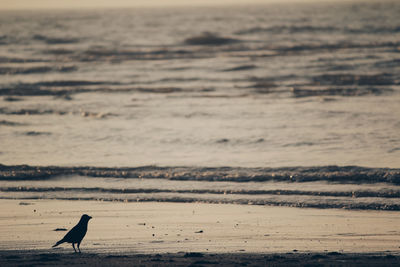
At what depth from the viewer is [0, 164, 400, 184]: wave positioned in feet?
38.0

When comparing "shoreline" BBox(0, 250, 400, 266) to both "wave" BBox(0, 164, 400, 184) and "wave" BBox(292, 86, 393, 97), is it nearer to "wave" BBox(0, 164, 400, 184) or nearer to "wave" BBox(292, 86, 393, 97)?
"wave" BBox(0, 164, 400, 184)

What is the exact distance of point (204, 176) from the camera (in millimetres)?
12141

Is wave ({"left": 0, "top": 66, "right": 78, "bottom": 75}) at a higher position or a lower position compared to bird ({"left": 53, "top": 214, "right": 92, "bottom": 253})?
lower

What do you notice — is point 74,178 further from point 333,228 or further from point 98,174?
point 333,228

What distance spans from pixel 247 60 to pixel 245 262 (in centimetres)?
3312

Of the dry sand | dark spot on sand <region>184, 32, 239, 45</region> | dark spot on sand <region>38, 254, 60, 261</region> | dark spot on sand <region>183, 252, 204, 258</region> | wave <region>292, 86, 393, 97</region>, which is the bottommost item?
wave <region>292, 86, 393, 97</region>

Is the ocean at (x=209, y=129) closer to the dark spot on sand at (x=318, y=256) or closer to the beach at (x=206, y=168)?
the beach at (x=206, y=168)

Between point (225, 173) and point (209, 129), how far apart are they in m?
5.12

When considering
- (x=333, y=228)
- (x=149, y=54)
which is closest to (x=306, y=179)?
(x=333, y=228)

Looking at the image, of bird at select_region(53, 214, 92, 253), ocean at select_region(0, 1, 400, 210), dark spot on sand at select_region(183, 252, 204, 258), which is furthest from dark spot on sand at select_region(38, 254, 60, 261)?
ocean at select_region(0, 1, 400, 210)

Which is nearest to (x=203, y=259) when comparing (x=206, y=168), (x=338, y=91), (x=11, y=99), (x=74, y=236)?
(x=74, y=236)

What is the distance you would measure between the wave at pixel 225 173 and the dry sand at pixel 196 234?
6.67 ft

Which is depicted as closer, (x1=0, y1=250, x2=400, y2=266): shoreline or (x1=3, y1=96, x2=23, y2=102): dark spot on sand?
(x1=0, y1=250, x2=400, y2=266): shoreline

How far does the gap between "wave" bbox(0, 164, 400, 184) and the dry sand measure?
2034mm
